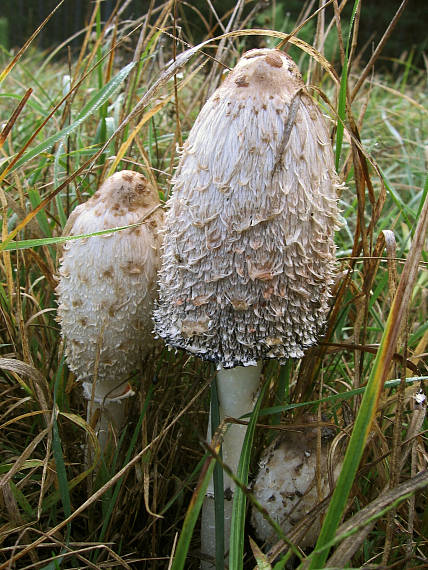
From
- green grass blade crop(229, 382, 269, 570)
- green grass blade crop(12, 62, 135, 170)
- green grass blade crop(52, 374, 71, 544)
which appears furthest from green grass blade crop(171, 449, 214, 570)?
green grass blade crop(12, 62, 135, 170)

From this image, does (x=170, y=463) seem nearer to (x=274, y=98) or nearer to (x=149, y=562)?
(x=149, y=562)

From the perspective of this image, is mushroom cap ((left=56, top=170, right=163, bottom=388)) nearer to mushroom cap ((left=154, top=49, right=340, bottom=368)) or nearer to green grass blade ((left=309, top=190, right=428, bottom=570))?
mushroom cap ((left=154, top=49, right=340, bottom=368))

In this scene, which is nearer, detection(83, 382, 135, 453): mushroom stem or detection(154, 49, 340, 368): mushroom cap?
detection(154, 49, 340, 368): mushroom cap

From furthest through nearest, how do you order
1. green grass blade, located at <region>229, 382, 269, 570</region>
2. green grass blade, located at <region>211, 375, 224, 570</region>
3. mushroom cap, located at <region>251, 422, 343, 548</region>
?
mushroom cap, located at <region>251, 422, 343, 548</region> < green grass blade, located at <region>211, 375, 224, 570</region> < green grass blade, located at <region>229, 382, 269, 570</region>

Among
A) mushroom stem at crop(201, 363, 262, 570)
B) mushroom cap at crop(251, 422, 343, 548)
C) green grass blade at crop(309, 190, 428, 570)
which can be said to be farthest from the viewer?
mushroom stem at crop(201, 363, 262, 570)

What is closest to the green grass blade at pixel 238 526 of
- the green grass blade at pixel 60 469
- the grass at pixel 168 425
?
the grass at pixel 168 425

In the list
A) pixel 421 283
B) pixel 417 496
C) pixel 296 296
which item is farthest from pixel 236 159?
pixel 421 283
